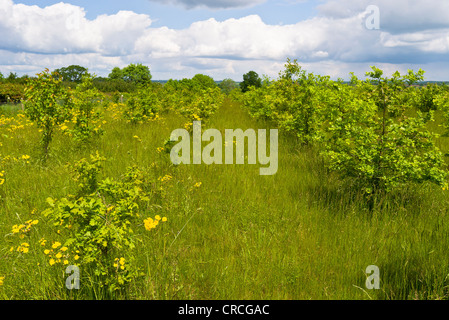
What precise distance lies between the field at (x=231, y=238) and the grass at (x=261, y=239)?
0.01 metres

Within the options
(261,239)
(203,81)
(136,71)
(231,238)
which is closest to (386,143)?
(261,239)

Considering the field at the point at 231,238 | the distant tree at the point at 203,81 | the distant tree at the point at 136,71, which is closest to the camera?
the field at the point at 231,238

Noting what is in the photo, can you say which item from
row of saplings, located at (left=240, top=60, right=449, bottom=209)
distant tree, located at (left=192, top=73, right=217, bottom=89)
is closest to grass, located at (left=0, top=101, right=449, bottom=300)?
row of saplings, located at (left=240, top=60, right=449, bottom=209)

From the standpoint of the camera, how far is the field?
8.40 feet

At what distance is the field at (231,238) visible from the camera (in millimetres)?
2561

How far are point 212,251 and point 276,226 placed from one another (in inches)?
37.1

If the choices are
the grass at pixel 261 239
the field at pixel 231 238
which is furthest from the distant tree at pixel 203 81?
the field at pixel 231 238

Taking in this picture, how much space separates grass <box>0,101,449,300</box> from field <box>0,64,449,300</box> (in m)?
0.01

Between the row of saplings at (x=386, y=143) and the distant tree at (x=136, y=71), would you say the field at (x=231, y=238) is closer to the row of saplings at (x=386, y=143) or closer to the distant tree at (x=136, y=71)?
the row of saplings at (x=386, y=143)

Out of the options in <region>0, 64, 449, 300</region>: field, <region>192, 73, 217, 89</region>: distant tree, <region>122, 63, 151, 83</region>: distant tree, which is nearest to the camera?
<region>0, 64, 449, 300</region>: field

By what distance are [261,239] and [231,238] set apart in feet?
1.10

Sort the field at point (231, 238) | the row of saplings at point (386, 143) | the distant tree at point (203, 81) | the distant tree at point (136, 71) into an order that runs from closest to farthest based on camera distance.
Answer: the field at point (231, 238), the row of saplings at point (386, 143), the distant tree at point (203, 81), the distant tree at point (136, 71)

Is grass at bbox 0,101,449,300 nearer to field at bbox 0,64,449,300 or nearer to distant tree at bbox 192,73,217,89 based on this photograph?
field at bbox 0,64,449,300
